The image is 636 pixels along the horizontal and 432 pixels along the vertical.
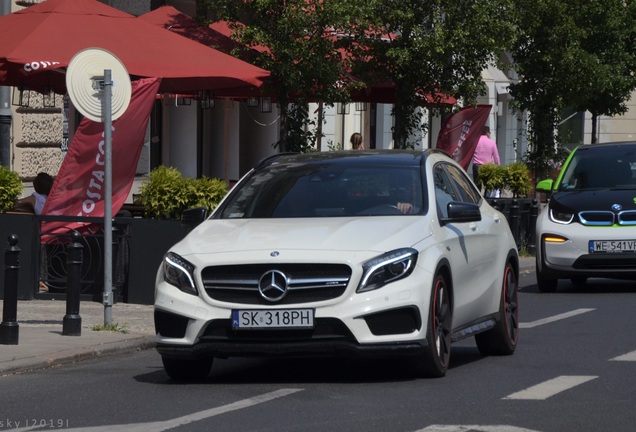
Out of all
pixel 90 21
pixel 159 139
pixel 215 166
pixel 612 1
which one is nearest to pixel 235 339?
pixel 90 21

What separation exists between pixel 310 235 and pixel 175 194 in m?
6.51

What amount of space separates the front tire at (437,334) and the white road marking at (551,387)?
654mm

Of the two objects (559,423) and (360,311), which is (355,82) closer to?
(360,311)

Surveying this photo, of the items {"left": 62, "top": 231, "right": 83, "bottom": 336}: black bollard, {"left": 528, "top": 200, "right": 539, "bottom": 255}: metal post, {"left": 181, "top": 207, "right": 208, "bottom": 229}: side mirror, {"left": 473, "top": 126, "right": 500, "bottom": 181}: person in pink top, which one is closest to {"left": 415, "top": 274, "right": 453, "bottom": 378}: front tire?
{"left": 181, "top": 207, "right": 208, "bottom": 229}: side mirror

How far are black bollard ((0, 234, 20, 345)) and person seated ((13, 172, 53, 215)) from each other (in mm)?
5410

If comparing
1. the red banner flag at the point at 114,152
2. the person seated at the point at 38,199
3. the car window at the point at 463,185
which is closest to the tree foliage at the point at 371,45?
the person seated at the point at 38,199

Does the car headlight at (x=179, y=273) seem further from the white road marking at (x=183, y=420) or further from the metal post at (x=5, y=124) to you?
the metal post at (x=5, y=124)

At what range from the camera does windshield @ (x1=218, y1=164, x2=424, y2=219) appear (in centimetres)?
1133

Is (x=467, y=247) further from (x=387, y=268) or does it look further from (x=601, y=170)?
(x=601, y=170)

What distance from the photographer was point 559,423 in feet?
28.9

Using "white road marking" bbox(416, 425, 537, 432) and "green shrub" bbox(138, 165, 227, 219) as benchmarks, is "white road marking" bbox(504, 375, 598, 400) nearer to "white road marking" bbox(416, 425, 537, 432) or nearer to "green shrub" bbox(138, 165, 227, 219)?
"white road marking" bbox(416, 425, 537, 432)

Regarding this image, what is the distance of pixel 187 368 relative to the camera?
35.9 ft

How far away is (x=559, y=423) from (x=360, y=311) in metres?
1.78

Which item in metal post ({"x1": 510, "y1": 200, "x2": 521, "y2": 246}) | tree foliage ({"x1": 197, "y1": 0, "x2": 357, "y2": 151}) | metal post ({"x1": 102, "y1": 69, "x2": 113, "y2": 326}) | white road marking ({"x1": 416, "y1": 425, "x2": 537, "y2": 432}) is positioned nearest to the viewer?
white road marking ({"x1": 416, "y1": 425, "x2": 537, "y2": 432})
